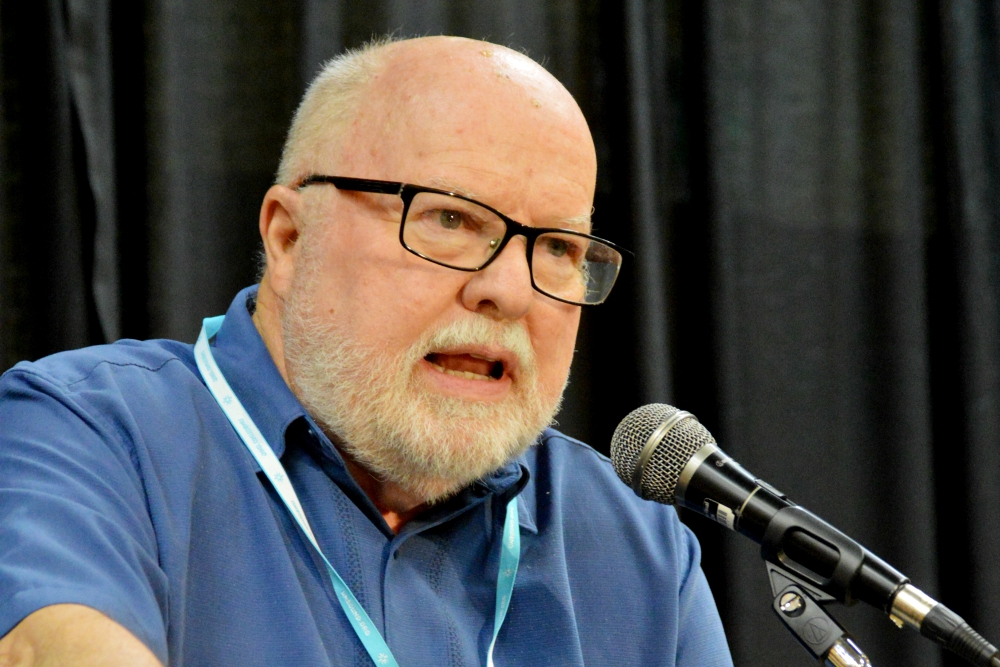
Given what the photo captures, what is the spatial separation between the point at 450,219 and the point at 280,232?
0.32 m

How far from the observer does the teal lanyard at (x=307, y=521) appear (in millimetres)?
1287

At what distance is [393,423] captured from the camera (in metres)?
1.43

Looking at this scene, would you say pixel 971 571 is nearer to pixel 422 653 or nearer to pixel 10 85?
pixel 422 653

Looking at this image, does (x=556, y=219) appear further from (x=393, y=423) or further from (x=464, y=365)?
(x=393, y=423)

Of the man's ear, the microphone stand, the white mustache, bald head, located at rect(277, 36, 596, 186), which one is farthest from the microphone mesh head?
the man's ear

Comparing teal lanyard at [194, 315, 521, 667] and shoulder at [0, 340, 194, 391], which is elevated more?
shoulder at [0, 340, 194, 391]

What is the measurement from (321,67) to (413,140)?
0.76m

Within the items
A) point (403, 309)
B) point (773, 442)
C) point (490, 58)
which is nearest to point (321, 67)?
point (490, 58)

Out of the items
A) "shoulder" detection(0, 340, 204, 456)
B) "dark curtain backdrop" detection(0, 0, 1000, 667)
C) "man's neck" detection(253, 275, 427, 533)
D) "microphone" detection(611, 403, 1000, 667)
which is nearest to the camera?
"microphone" detection(611, 403, 1000, 667)

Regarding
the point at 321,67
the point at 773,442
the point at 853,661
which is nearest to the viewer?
the point at 853,661

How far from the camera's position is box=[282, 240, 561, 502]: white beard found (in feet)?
4.68

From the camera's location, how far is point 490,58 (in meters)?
1.58

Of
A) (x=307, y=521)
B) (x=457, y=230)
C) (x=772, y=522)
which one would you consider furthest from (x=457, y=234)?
(x=772, y=522)

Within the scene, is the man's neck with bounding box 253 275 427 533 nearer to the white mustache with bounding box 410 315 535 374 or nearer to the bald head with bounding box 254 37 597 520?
the bald head with bounding box 254 37 597 520
